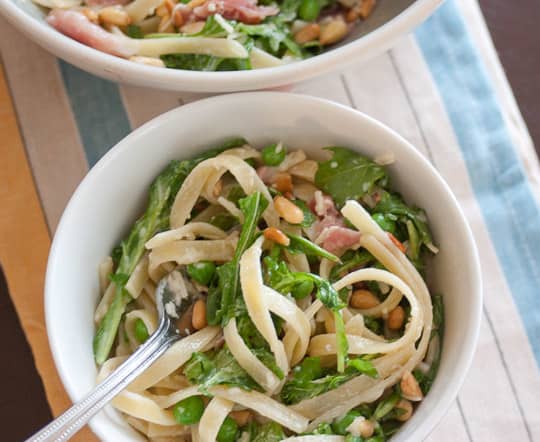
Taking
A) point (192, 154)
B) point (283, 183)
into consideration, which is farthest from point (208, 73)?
point (283, 183)

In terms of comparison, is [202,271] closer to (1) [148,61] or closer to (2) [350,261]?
(2) [350,261]

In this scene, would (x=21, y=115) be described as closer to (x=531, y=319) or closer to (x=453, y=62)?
(x=453, y=62)

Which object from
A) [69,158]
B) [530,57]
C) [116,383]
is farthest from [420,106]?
[116,383]

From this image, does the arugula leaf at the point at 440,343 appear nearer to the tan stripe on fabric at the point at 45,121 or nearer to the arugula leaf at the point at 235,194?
the arugula leaf at the point at 235,194

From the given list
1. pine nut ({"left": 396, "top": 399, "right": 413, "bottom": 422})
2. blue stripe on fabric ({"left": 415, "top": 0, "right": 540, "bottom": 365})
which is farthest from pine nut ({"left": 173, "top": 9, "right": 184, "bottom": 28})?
pine nut ({"left": 396, "top": 399, "right": 413, "bottom": 422})

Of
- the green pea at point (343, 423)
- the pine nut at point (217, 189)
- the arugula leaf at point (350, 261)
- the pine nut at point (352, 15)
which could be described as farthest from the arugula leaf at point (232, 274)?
the pine nut at point (352, 15)

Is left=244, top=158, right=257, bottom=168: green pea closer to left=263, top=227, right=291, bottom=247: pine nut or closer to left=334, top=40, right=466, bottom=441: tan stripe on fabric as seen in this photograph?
left=263, top=227, right=291, bottom=247: pine nut
